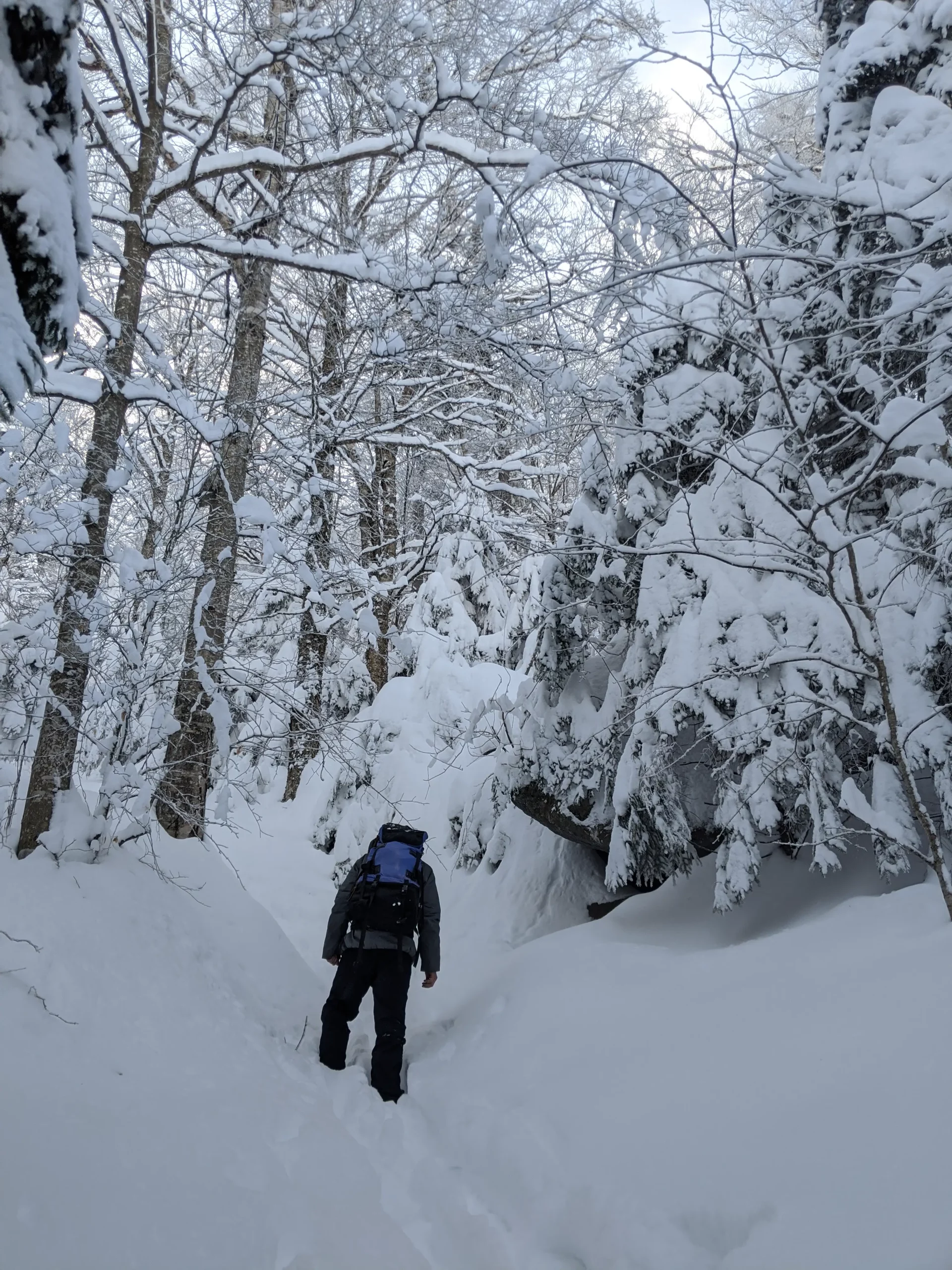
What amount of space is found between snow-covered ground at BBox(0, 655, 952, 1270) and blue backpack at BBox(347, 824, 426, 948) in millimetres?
768

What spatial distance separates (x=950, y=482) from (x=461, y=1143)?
11.5 ft

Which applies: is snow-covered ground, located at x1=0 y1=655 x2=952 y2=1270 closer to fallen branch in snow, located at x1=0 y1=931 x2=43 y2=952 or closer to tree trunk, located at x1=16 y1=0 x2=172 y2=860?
fallen branch in snow, located at x1=0 y1=931 x2=43 y2=952

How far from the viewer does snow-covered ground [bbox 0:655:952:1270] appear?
226 centimetres

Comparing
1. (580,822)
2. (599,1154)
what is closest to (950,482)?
(599,1154)

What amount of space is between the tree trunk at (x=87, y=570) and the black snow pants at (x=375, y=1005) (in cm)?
202

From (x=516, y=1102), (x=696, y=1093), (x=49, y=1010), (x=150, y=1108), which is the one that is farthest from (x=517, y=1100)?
(x=49, y=1010)

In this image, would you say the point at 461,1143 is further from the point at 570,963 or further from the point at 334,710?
the point at 334,710

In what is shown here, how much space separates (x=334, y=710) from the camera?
14.0 meters

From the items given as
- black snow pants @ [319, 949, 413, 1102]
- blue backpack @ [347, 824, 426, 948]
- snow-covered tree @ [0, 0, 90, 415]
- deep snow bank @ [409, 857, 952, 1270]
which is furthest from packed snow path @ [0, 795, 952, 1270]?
snow-covered tree @ [0, 0, 90, 415]

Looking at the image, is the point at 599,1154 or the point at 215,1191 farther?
the point at 599,1154

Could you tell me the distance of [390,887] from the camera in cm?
521

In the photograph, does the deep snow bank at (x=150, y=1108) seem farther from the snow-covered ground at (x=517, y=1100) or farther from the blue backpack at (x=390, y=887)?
the blue backpack at (x=390, y=887)

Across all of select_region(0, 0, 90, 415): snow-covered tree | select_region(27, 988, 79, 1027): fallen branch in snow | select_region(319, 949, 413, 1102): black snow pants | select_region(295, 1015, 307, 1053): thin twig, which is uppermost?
select_region(0, 0, 90, 415): snow-covered tree

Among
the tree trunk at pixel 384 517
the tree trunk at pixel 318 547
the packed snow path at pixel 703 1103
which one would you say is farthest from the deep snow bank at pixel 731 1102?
the tree trunk at pixel 384 517
